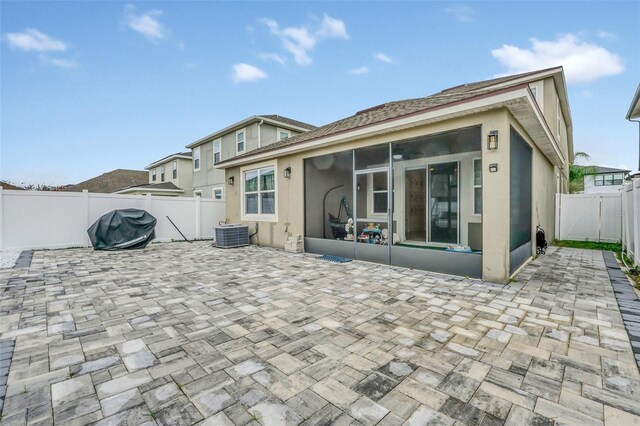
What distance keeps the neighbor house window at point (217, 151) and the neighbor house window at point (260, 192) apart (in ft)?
25.1

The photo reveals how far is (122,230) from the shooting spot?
27.6 ft

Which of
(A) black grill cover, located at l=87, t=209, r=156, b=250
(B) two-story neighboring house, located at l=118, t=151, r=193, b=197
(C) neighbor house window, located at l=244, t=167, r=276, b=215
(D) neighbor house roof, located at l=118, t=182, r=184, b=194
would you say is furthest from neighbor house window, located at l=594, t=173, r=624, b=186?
(A) black grill cover, located at l=87, t=209, r=156, b=250

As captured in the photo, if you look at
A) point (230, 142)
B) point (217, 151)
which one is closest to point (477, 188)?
point (230, 142)

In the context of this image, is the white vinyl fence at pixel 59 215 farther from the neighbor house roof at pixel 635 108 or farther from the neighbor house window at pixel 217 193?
the neighbor house roof at pixel 635 108

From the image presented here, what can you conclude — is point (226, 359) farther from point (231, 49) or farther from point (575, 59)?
point (575, 59)

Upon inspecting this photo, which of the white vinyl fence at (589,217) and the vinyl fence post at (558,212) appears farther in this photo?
the vinyl fence post at (558,212)

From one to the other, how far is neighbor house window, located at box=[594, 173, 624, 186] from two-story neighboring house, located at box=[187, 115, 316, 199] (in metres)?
34.7

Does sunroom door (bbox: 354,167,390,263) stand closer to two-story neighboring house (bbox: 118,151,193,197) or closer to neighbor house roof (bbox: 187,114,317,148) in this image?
neighbor house roof (bbox: 187,114,317,148)

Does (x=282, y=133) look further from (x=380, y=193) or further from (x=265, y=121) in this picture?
(x=380, y=193)

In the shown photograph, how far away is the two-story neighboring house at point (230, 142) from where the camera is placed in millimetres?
14461

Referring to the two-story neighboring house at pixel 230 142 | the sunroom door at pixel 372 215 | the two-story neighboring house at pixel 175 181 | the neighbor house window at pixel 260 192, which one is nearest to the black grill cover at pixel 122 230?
the neighbor house window at pixel 260 192

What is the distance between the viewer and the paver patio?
1689 millimetres

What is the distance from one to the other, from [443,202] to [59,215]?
34.6 ft

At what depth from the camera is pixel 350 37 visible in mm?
10383
